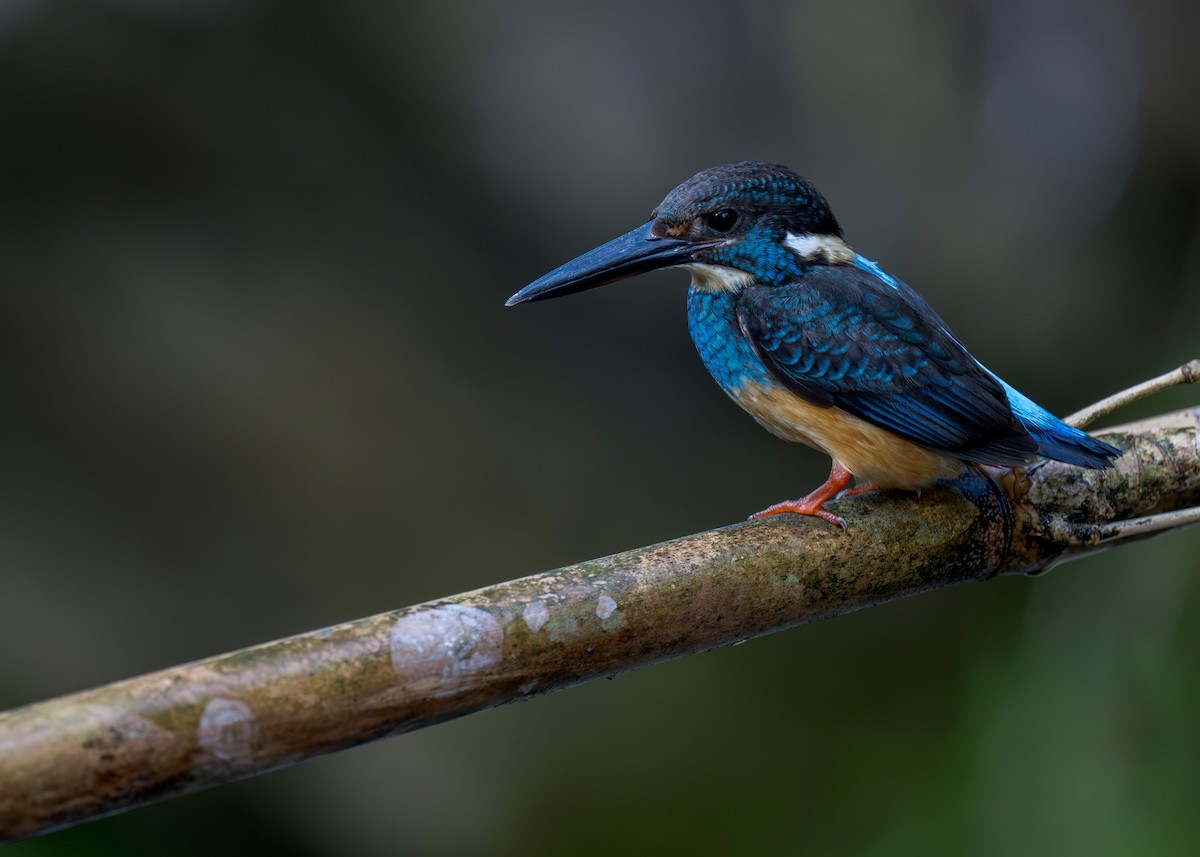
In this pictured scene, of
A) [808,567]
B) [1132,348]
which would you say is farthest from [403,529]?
[1132,348]

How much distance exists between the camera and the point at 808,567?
177cm

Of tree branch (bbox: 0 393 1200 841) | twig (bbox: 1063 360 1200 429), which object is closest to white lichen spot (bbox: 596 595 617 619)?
tree branch (bbox: 0 393 1200 841)

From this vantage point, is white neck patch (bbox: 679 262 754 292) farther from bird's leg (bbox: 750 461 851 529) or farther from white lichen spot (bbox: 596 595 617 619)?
white lichen spot (bbox: 596 595 617 619)

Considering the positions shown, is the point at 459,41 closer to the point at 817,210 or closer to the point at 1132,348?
the point at 817,210

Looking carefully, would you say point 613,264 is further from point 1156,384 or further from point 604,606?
point 1156,384

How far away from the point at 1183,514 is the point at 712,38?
272 centimetres

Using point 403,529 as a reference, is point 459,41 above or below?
above

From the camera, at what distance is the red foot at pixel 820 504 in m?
1.88

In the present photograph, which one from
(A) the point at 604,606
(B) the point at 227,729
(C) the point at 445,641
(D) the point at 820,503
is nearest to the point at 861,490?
(D) the point at 820,503

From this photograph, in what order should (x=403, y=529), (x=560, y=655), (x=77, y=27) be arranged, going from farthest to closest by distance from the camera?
1. (x=403, y=529)
2. (x=77, y=27)
3. (x=560, y=655)

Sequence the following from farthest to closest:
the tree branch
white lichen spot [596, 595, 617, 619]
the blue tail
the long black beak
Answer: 1. the long black beak
2. the blue tail
3. white lichen spot [596, 595, 617, 619]
4. the tree branch

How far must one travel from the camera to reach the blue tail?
2.00m

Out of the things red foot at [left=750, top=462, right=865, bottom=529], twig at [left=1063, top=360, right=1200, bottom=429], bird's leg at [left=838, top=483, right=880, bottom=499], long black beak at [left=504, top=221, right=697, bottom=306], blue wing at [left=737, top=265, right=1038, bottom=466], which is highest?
long black beak at [left=504, top=221, right=697, bottom=306]

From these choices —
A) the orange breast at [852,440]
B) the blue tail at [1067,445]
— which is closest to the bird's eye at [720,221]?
the orange breast at [852,440]
